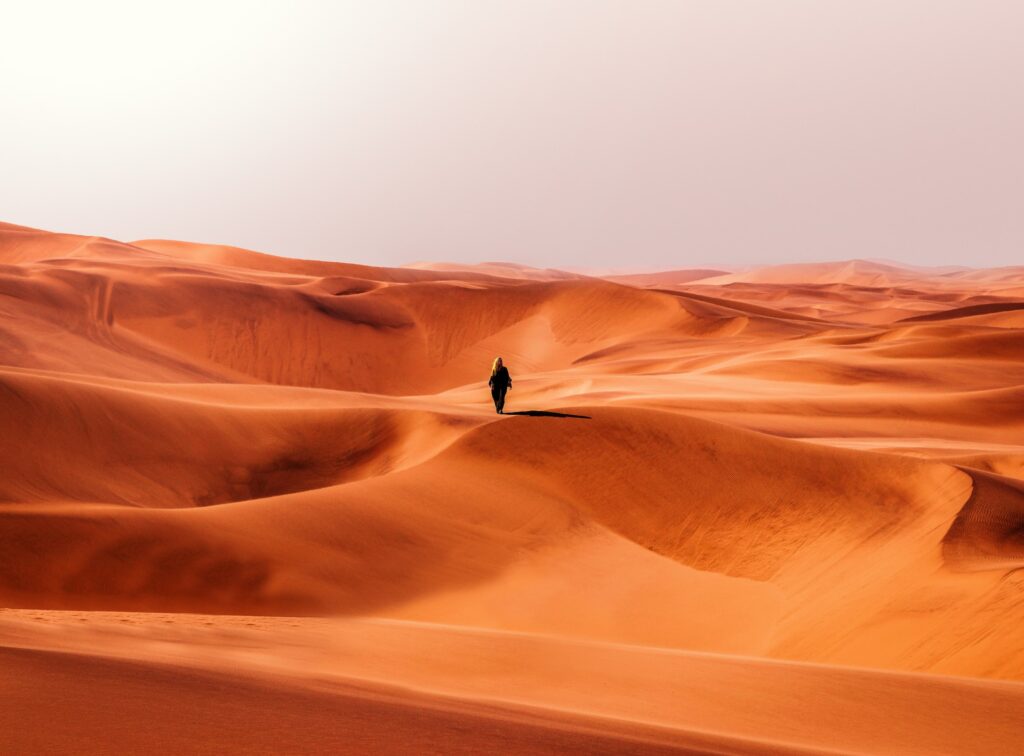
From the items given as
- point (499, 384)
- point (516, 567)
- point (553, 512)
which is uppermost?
point (499, 384)

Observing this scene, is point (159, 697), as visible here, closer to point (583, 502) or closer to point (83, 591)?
point (83, 591)

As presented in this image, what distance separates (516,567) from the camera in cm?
1106

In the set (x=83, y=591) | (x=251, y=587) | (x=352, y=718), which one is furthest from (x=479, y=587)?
(x=352, y=718)

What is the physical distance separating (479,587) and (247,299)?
111 ft

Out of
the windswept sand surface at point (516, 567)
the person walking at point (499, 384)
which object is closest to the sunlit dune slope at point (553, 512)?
the windswept sand surface at point (516, 567)

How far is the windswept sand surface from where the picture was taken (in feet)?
13.5

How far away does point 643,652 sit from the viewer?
688cm

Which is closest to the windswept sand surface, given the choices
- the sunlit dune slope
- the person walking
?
the sunlit dune slope

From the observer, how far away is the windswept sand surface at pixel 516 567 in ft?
13.5

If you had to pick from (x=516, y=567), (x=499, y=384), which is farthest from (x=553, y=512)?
(x=499, y=384)

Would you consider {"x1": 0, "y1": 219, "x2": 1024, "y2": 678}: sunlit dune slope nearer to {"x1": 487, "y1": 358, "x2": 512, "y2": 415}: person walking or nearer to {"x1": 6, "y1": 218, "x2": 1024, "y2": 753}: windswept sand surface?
{"x1": 6, "y1": 218, "x2": 1024, "y2": 753}: windswept sand surface

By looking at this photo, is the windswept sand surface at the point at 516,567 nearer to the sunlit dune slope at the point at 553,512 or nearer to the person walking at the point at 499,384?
the sunlit dune slope at the point at 553,512

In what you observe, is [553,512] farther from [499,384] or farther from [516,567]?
[499,384]

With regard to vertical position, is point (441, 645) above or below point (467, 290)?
below
